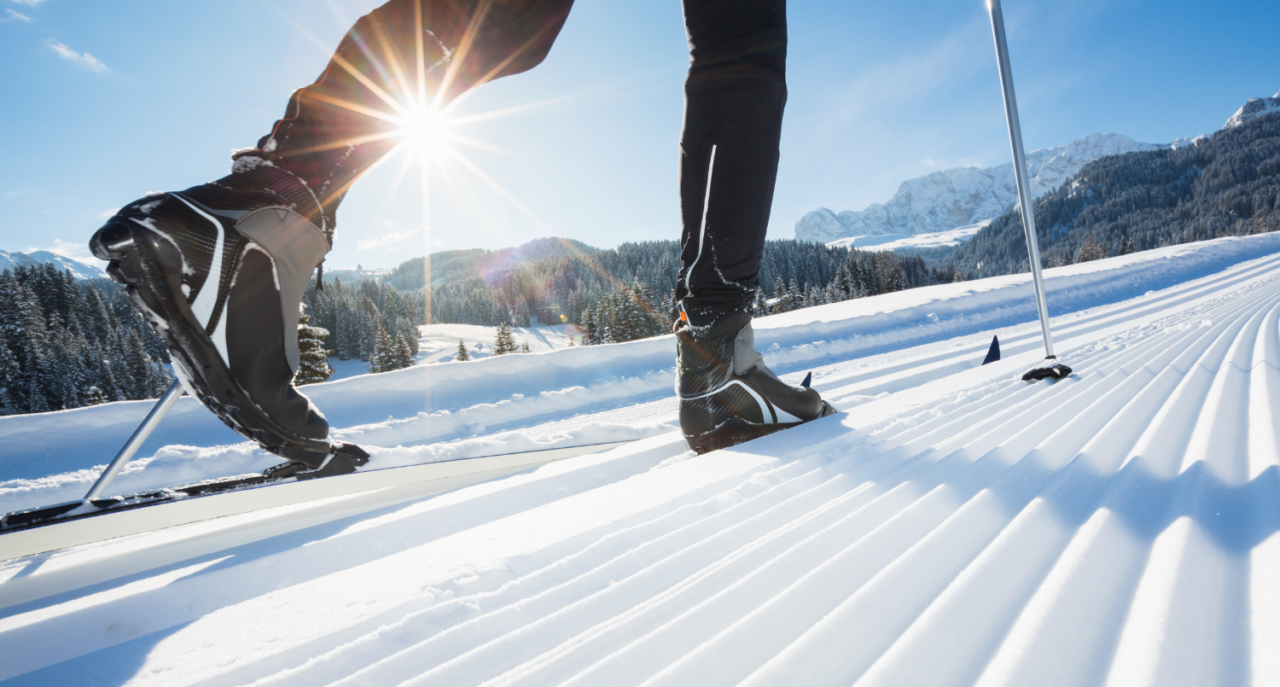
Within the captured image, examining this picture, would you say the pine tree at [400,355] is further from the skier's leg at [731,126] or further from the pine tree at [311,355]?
the skier's leg at [731,126]

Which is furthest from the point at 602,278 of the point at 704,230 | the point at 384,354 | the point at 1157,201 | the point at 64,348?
the point at 1157,201

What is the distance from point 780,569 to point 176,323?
904 mm

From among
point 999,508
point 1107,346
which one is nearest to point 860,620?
point 999,508

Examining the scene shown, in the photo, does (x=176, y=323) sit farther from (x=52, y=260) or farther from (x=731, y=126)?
(x=52, y=260)

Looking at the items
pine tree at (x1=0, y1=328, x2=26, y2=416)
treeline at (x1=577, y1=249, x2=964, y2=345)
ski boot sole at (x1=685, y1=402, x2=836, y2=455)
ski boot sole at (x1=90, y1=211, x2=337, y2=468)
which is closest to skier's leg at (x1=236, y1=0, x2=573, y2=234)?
ski boot sole at (x1=90, y1=211, x2=337, y2=468)

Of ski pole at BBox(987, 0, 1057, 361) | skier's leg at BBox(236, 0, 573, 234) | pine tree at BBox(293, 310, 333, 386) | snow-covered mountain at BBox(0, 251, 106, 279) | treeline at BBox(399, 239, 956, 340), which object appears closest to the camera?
skier's leg at BBox(236, 0, 573, 234)

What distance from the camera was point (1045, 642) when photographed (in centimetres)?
35

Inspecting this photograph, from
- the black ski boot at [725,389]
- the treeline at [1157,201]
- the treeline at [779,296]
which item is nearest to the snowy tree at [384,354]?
the treeline at [779,296]

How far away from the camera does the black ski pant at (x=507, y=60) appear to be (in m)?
0.87

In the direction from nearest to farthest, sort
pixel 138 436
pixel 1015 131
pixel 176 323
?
pixel 176 323
pixel 138 436
pixel 1015 131

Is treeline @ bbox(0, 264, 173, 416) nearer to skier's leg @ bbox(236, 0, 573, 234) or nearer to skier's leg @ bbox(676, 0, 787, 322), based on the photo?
skier's leg @ bbox(236, 0, 573, 234)

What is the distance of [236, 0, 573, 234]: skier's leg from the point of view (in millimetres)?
863

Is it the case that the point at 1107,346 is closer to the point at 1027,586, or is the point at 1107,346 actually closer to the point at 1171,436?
the point at 1171,436

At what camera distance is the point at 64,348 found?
24188 millimetres
